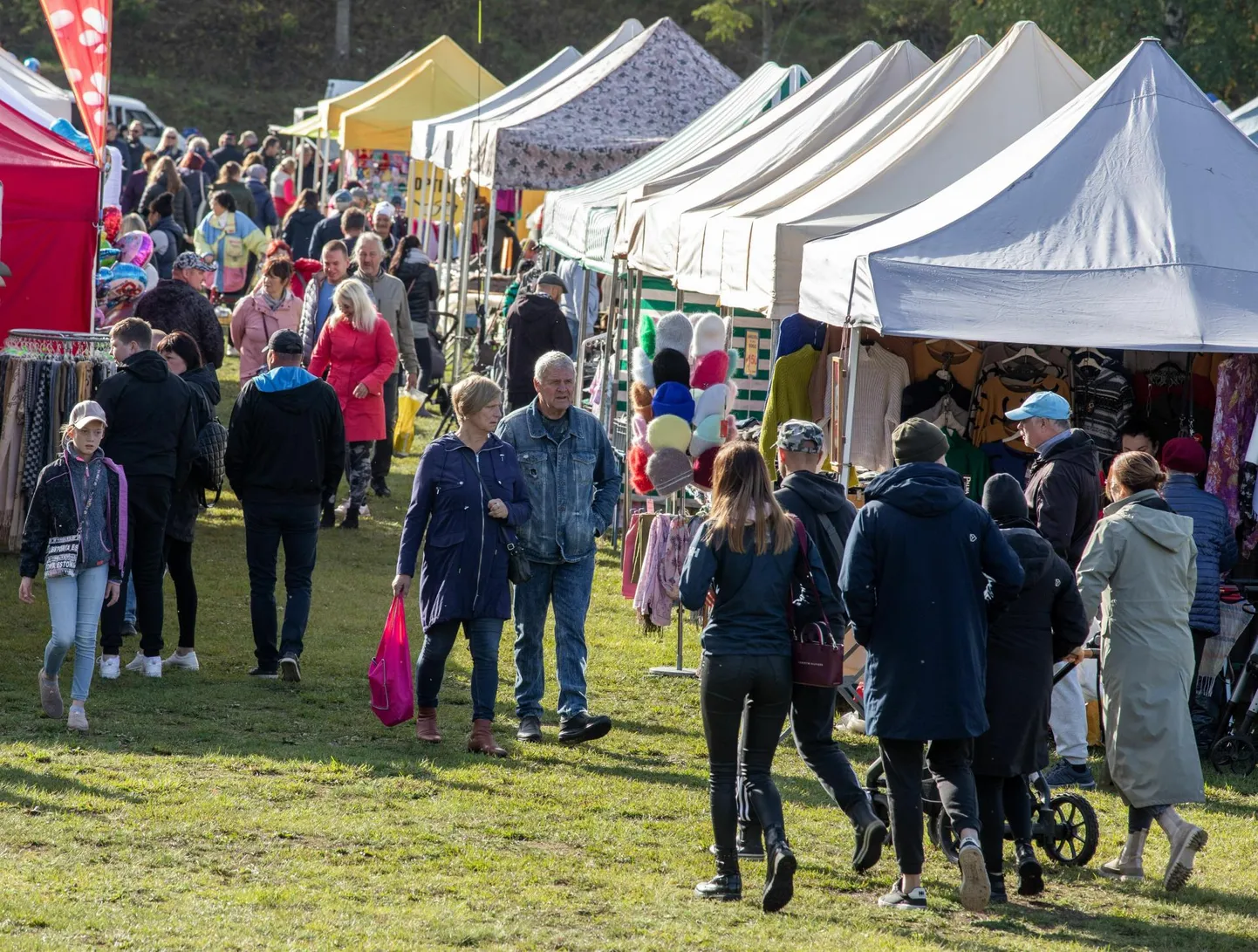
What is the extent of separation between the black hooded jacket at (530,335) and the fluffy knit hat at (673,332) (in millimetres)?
2901

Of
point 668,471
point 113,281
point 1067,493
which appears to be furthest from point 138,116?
point 1067,493

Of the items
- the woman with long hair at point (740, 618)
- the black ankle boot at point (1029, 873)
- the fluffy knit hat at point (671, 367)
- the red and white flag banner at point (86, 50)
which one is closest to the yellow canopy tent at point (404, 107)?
the red and white flag banner at point (86, 50)

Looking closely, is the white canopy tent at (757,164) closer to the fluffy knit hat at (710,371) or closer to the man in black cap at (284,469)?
the fluffy knit hat at (710,371)

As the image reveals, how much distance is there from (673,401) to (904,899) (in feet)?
Result: 13.1

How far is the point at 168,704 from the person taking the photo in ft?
25.6

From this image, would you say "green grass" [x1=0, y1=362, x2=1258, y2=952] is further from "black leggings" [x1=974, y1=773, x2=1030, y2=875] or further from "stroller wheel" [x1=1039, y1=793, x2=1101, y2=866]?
"black leggings" [x1=974, y1=773, x2=1030, y2=875]

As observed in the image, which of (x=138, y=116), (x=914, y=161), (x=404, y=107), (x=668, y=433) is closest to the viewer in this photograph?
(x=668, y=433)

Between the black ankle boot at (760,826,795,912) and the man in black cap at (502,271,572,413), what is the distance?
723cm

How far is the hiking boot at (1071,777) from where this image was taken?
7.06m

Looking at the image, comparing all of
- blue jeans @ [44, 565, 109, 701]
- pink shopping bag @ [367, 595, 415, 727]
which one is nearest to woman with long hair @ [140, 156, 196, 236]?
blue jeans @ [44, 565, 109, 701]

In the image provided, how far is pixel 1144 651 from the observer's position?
6156 millimetres

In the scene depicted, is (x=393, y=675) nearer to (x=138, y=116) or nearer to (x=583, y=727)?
(x=583, y=727)

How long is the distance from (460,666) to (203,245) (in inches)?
443

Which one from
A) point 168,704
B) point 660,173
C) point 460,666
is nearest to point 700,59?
point 660,173
